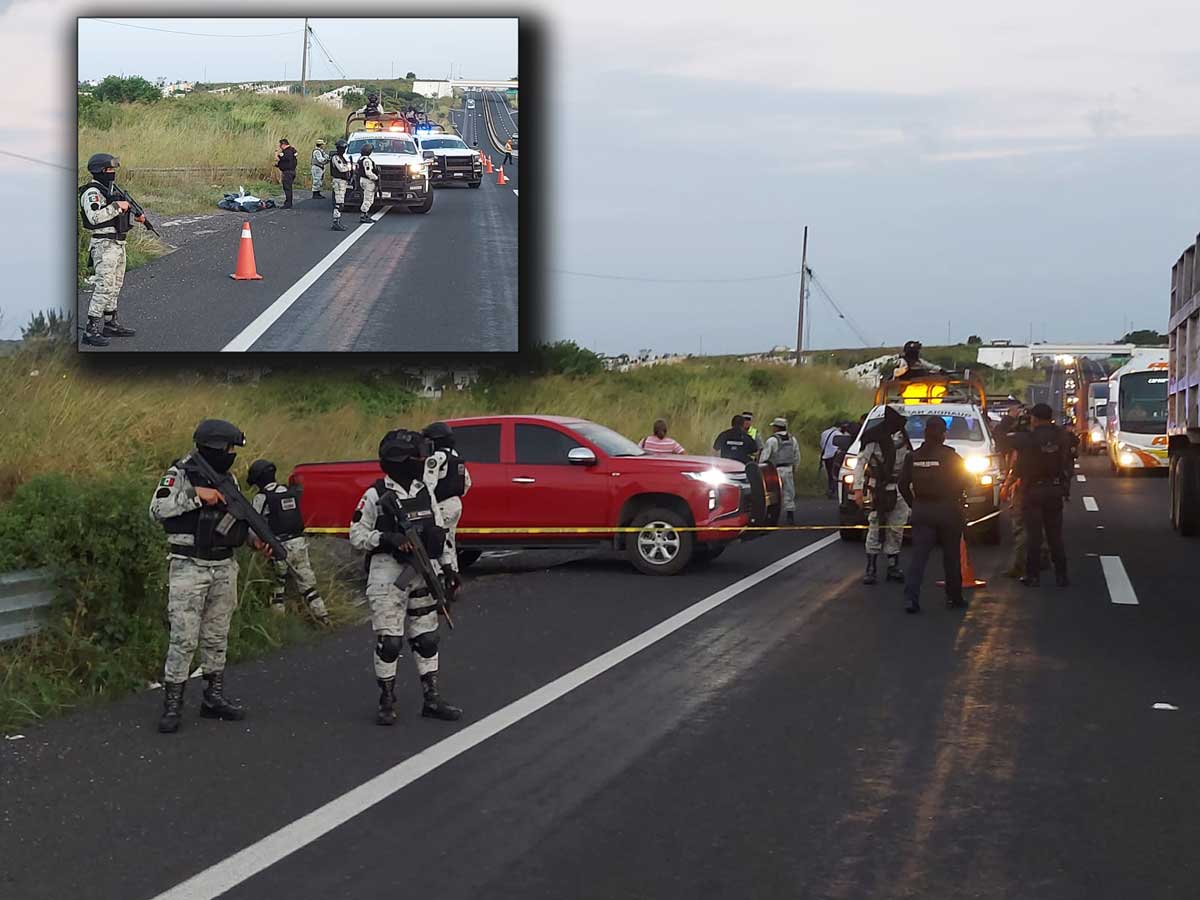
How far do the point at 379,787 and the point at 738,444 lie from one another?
47.8 feet

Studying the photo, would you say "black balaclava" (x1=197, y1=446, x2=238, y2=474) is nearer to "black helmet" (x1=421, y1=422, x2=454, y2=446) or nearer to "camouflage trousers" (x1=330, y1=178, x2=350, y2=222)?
"black helmet" (x1=421, y1=422, x2=454, y2=446)

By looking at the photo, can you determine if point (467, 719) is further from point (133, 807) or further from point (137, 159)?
point (137, 159)

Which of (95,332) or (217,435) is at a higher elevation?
(95,332)

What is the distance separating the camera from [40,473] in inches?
464

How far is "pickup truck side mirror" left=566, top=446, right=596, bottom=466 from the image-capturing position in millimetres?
15946

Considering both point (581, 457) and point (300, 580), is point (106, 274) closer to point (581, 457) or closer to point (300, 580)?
point (581, 457)

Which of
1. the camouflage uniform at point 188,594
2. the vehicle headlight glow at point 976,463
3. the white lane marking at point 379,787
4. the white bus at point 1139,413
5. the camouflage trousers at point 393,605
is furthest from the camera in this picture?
the white bus at point 1139,413

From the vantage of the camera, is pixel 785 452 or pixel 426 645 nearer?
pixel 426 645

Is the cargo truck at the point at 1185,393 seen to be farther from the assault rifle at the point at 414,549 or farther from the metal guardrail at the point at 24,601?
the metal guardrail at the point at 24,601

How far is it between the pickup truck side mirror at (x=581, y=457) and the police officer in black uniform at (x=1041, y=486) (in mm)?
4327

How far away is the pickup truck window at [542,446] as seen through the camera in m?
16.2

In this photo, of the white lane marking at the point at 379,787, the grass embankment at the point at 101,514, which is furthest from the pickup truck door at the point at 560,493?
the white lane marking at the point at 379,787

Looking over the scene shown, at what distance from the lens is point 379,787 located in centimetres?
714

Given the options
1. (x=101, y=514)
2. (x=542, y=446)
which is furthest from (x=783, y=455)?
(x=101, y=514)
